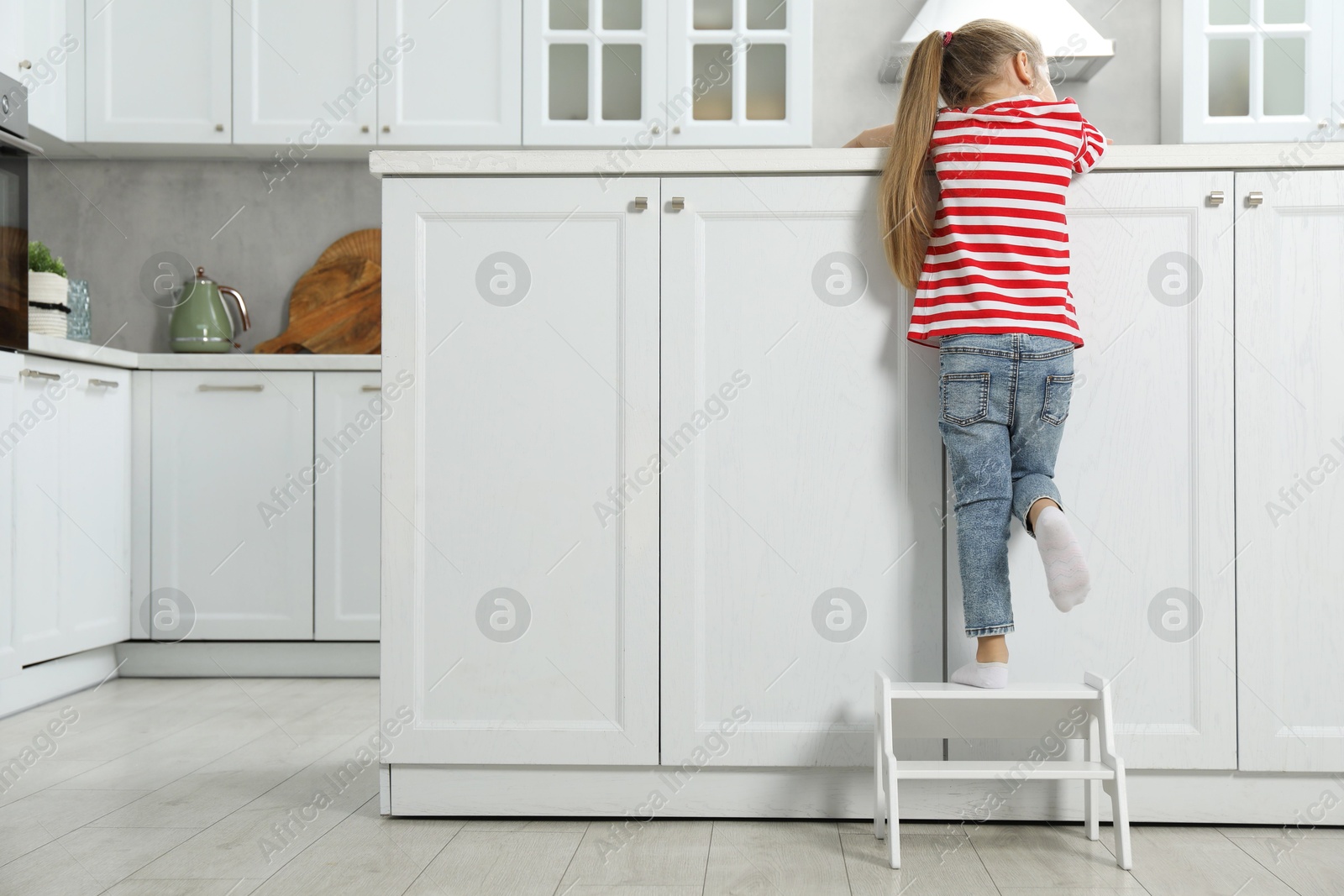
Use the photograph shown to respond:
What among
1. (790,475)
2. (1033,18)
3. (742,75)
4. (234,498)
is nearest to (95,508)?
(234,498)

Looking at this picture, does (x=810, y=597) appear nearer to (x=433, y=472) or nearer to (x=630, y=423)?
(x=630, y=423)

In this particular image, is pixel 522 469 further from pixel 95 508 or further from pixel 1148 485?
pixel 95 508

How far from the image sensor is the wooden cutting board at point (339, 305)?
10.1 ft

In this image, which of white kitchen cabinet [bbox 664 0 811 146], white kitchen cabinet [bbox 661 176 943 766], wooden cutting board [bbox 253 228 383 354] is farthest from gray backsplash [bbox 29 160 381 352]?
white kitchen cabinet [bbox 661 176 943 766]

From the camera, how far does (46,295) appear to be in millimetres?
2619

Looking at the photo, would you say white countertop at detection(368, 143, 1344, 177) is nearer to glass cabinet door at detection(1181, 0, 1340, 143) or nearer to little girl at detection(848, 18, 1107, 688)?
little girl at detection(848, 18, 1107, 688)

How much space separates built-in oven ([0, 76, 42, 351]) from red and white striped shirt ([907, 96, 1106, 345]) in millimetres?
2056

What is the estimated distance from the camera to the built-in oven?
225 centimetres

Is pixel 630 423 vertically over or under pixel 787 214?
under

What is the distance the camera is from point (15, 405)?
2.27m

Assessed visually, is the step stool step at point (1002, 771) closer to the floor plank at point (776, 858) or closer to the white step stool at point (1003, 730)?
the white step stool at point (1003, 730)

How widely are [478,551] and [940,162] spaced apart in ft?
3.08

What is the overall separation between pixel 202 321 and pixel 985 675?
101 inches

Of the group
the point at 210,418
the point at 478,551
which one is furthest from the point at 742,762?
the point at 210,418
